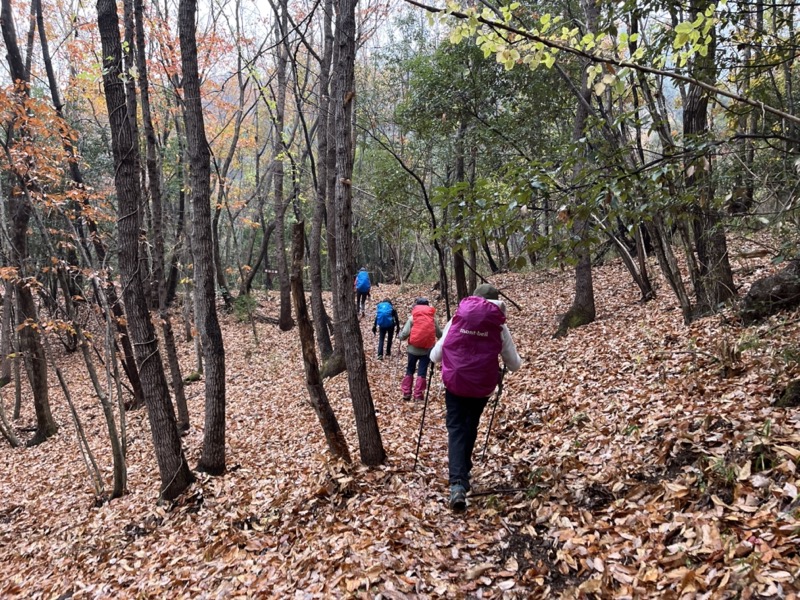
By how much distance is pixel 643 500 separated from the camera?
370cm

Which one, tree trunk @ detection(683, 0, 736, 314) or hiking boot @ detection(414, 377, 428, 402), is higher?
tree trunk @ detection(683, 0, 736, 314)

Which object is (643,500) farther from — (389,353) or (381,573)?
(389,353)

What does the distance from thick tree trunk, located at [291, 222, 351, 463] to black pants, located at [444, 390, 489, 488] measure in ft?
4.72

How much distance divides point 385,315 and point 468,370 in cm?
684

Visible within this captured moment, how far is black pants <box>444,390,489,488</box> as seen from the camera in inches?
180

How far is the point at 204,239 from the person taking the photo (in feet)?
19.5

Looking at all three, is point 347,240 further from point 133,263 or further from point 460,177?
point 460,177

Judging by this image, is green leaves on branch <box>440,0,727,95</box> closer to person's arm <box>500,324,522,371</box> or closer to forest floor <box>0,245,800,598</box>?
person's arm <box>500,324,522,371</box>

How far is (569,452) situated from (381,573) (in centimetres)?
242

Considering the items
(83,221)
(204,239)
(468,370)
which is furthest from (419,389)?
(83,221)

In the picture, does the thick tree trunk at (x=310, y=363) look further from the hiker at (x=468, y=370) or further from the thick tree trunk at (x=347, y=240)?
the hiker at (x=468, y=370)

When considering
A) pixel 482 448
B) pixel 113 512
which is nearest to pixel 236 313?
pixel 113 512

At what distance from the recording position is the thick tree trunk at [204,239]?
5688 mm

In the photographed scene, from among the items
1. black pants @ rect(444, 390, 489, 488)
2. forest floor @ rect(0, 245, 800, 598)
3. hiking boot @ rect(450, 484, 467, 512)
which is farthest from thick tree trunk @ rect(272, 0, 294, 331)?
hiking boot @ rect(450, 484, 467, 512)
